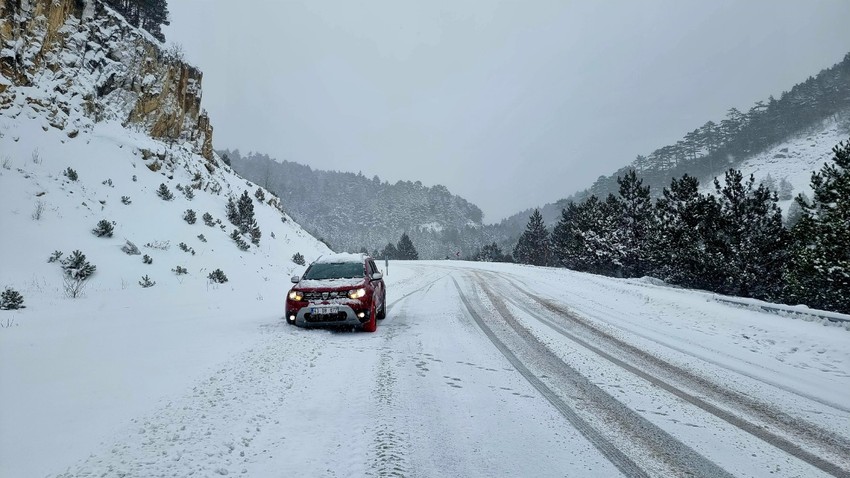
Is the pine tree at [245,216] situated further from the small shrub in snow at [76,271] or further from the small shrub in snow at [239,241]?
the small shrub in snow at [76,271]

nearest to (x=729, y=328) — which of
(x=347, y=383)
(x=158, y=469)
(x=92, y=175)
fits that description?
(x=347, y=383)

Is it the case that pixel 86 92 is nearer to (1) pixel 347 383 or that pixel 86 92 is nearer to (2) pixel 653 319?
(1) pixel 347 383

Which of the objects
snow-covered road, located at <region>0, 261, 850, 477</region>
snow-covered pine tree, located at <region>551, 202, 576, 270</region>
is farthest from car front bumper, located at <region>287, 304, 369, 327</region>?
snow-covered pine tree, located at <region>551, 202, 576, 270</region>

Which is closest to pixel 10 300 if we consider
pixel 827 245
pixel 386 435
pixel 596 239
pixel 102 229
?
pixel 102 229

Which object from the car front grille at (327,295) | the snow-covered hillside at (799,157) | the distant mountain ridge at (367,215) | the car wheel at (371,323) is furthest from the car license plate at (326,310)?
the distant mountain ridge at (367,215)

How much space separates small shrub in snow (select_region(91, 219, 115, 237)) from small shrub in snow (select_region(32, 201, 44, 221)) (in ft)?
3.73

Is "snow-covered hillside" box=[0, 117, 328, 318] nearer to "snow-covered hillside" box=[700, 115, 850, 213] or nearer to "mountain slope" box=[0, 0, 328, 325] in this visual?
"mountain slope" box=[0, 0, 328, 325]

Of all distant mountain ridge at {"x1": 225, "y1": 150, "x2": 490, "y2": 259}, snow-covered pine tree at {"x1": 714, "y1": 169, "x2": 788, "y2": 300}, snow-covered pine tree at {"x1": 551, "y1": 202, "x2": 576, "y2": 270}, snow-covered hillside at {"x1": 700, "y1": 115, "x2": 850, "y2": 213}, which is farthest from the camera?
distant mountain ridge at {"x1": 225, "y1": 150, "x2": 490, "y2": 259}

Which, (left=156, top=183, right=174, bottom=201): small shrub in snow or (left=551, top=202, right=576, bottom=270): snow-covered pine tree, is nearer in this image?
(left=156, top=183, right=174, bottom=201): small shrub in snow

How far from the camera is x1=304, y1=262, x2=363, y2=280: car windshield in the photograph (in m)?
A: 8.73

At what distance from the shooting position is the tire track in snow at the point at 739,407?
3198 mm

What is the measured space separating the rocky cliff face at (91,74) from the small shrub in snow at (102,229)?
539cm

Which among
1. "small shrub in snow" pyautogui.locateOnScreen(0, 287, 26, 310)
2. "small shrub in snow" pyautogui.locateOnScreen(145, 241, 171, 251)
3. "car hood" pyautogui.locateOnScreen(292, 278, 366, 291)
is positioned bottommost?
"small shrub in snow" pyautogui.locateOnScreen(0, 287, 26, 310)

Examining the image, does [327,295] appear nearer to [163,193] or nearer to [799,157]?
[163,193]
